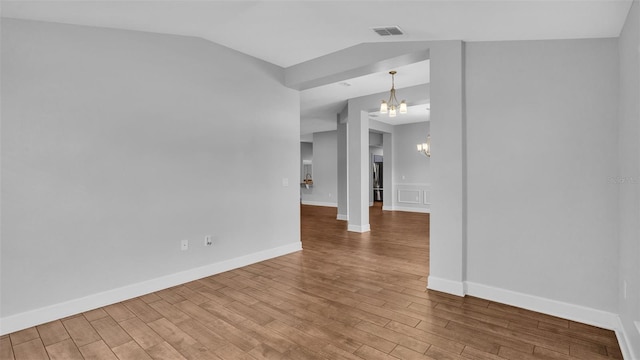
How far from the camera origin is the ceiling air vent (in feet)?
9.78

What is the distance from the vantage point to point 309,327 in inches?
95.7

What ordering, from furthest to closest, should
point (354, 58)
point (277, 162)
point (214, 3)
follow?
point (277, 162)
point (354, 58)
point (214, 3)

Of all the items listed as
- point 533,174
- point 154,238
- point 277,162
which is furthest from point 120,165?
point 533,174

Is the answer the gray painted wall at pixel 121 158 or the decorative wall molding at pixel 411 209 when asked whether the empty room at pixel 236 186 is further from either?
the decorative wall molding at pixel 411 209

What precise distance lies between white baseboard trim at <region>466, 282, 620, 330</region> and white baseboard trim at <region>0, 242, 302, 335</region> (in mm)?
2634

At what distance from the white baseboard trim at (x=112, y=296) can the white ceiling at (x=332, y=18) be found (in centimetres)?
231

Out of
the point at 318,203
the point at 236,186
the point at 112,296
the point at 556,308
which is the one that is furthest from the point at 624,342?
the point at 318,203

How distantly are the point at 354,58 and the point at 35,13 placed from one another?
287 cm

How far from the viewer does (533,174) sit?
277 centimetres

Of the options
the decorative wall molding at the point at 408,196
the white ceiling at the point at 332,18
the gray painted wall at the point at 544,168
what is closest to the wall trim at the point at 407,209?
the decorative wall molding at the point at 408,196

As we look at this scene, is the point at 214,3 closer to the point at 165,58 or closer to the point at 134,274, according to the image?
the point at 165,58

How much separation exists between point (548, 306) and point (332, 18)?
10.2 feet

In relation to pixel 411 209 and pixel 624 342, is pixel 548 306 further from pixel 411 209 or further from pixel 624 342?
pixel 411 209

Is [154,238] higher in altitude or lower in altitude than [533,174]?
lower
